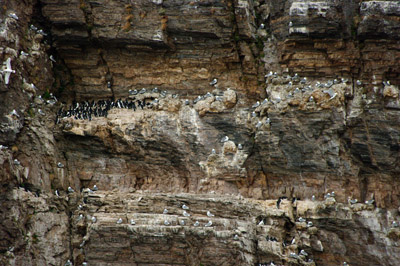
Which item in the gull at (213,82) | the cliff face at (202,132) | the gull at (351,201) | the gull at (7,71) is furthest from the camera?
the gull at (213,82)

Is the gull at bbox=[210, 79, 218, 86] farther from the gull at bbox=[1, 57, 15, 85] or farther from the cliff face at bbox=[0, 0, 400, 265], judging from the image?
the gull at bbox=[1, 57, 15, 85]

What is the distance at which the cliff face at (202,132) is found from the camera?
2527 centimetres

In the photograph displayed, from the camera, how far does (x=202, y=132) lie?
1079 inches

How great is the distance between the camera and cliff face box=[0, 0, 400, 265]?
995 inches

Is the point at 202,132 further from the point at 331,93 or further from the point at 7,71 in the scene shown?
the point at 7,71

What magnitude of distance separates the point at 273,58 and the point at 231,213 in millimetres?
7429

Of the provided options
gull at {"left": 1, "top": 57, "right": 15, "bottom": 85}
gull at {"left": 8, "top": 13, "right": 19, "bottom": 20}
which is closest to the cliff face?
gull at {"left": 8, "top": 13, "right": 19, "bottom": 20}

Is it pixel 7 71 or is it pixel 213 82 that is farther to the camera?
pixel 213 82

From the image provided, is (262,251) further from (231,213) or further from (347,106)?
(347,106)

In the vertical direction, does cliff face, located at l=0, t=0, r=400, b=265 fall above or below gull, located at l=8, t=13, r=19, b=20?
below

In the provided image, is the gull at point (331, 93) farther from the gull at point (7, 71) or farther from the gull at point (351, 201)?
the gull at point (7, 71)

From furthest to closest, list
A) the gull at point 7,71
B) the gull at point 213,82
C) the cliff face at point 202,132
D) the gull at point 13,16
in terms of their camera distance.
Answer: the gull at point 213,82
the gull at point 13,16
the cliff face at point 202,132
the gull at point 7,71

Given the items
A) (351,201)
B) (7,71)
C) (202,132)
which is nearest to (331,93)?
(351,201)

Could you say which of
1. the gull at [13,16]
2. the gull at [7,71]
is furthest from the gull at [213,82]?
the gull at [13,16]
